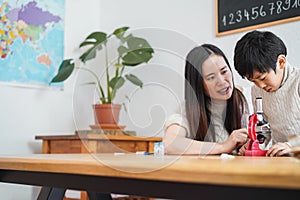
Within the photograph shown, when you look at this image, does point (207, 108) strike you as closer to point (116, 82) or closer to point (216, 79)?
point (216, 79)

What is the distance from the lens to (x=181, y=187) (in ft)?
2.15

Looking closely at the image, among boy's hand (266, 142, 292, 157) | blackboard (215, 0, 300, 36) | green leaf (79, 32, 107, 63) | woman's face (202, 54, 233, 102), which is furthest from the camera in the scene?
green leaf (79, 32, 107, 63)

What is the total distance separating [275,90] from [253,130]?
0.26 m

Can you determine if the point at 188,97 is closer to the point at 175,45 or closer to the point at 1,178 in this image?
the point at 1,178

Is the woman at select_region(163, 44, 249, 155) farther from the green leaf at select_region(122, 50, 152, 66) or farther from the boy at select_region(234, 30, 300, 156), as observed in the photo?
the green leaf at select_region(122, 50, 152, 66)

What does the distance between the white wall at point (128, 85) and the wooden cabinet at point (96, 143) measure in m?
0.10

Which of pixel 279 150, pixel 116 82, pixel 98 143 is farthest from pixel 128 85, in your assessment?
pixel 279 150

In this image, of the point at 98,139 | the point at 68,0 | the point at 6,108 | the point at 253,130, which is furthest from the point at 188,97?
the point at 68,0

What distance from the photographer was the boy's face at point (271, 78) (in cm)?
136

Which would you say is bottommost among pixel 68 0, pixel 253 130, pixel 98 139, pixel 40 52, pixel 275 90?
pixel 98 139

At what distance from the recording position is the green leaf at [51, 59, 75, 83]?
8.82ft

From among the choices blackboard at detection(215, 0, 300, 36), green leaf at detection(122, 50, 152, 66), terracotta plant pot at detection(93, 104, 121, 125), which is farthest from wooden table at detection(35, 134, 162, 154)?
blackboard at detection(215, 0, 300, 36)

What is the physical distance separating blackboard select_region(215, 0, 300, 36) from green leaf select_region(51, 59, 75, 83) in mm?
979

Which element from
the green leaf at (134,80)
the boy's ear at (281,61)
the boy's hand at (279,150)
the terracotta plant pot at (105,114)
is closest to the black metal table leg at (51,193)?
the boy's hand at (279,150)
